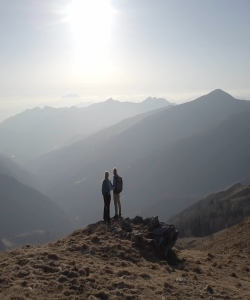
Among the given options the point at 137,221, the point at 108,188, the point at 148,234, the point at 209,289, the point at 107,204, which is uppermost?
the point at 108,188

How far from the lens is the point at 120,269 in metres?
13.3

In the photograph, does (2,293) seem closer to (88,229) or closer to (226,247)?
(88,229)

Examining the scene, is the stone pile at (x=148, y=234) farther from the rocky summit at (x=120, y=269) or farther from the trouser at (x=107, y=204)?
the trouser at (x=107, y=204)

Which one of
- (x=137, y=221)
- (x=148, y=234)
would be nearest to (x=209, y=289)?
(x=148, y=234)

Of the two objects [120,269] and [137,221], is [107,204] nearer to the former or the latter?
[137,221]

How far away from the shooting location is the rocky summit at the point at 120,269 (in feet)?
35.6

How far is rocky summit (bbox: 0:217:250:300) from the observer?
35.6 ft

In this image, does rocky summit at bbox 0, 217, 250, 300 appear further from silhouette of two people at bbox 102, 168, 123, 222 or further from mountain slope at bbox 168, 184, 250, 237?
mountain slope at bbox 168, 184, 250, 237

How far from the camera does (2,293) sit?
397 inches

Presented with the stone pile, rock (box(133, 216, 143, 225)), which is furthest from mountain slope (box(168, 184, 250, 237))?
the stone pile

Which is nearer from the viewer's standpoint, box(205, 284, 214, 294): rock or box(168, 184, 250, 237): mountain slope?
box(205, 284, 214, 294): rock

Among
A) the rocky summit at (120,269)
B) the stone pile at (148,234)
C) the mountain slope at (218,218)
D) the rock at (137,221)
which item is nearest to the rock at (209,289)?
the rocky summit at (120,269)

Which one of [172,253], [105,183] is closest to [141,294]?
[172,253]

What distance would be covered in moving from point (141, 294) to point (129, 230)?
786cm
